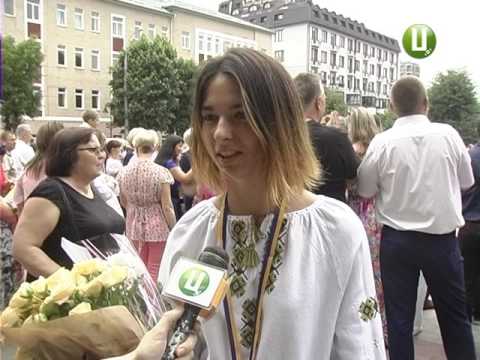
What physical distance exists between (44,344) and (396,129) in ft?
9.57

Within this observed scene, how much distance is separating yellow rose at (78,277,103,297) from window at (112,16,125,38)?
46.5m

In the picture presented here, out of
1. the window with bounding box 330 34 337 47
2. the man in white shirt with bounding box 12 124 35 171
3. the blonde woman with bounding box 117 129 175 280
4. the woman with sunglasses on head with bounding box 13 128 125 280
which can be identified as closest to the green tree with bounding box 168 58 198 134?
the man in white shirt with bounding box 12 124 35 171

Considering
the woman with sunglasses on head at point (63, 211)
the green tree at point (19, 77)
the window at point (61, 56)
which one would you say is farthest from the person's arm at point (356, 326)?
the window at point (61, 56)

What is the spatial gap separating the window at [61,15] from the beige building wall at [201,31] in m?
11.6

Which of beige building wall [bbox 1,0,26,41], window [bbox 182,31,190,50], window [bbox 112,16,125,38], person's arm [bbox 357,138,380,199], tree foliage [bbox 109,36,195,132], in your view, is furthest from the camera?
window [bbox 182,31,190,50]

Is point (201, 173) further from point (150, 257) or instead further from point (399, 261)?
point (150, 257)

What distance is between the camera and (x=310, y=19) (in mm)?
76812

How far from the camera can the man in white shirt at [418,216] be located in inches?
130

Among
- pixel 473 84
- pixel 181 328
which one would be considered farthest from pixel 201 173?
pixel 473 84

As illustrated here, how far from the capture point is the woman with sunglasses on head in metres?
2.94

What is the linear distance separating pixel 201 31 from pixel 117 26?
10.1m

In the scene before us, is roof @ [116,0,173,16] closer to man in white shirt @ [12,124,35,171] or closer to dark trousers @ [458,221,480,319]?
man in white shirt @ [12,124,35,171]

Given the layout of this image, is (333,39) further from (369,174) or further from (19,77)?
(369,174)

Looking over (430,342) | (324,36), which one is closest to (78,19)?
(430,342)
